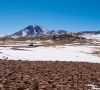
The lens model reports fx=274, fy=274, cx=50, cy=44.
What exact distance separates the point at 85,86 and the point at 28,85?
11.9 feet

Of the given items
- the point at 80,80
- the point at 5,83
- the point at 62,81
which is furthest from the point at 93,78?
the point at 5,83

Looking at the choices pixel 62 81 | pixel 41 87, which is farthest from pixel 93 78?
pixel 41 87

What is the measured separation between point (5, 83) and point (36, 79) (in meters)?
2.84

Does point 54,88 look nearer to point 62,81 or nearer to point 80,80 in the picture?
point 62,81

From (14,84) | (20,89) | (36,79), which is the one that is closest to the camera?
(20,89)

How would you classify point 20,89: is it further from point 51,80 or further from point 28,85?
point 51,80

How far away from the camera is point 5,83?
54.6 ft

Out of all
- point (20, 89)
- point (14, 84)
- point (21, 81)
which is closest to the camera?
point (20, 89)

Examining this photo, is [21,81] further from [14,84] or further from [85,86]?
[85,86]

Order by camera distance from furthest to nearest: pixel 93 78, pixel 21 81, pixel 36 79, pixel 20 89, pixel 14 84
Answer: pixel 93 78 → pixel 36 79 → pixel 21 81 → pixel 14 84 → pixel 20 89

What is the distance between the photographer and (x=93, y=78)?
2073cm

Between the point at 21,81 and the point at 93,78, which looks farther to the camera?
the point at 93,78

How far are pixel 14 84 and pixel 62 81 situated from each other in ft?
12.2

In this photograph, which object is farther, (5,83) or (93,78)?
(93,78)
